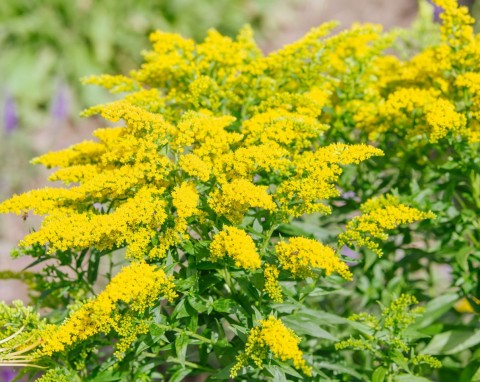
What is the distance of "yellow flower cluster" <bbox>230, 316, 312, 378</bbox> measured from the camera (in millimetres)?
2033

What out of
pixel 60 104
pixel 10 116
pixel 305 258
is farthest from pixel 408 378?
pixel 60 104

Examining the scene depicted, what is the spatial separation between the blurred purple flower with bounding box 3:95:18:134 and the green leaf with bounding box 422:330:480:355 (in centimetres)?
599

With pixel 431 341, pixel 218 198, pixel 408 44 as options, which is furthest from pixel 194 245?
pixel 408 44

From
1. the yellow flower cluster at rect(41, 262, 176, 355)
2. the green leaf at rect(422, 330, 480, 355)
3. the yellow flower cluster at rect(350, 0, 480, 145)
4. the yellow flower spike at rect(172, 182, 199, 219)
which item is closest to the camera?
the yellow flower cluster at rect(41, 262, 176, 355)

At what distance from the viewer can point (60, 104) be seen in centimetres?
817

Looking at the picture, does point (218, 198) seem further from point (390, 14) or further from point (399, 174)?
point (390, 14)

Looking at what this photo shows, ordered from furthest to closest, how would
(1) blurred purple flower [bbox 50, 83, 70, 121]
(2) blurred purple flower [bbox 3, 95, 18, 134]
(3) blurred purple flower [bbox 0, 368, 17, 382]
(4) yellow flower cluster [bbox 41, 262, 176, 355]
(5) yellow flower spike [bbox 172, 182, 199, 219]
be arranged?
(1) blurred purple flower [bbox 50, 83, 70, 121] < (2) blurred purple flower [bbox 3, 95, 18, 134] < (3) blurred purple flower [bbox 0, 368, 17, 382] < (5) yellow flower spike [bbox 172, 182, 199, 219] < (4) yellow flower cluster [bbox 41, 262, 176, 355]

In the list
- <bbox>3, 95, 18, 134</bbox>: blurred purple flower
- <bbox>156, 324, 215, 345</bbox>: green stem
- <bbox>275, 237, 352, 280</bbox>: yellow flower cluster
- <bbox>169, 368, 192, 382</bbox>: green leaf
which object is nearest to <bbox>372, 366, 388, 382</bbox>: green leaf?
<bbox>275, 237, 352, 280</bbox>: yellow flower cluster

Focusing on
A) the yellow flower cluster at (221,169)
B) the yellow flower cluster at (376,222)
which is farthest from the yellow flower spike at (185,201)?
the yellow flower cluster at (376,222)

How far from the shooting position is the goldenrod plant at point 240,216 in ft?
7.42

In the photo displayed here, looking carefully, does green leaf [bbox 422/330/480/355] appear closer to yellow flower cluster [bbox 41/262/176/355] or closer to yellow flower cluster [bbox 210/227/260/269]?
yellow flower cluster [bbox 210/227/260/269]

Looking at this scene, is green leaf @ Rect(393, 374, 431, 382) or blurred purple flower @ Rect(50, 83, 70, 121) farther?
blurred purple flower @ Rect(50, 83, 70, 121)

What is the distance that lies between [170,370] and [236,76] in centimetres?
141

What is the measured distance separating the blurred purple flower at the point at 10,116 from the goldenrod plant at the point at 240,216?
189 inches
